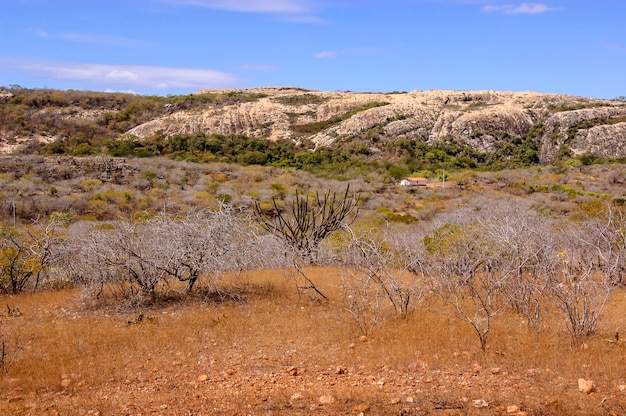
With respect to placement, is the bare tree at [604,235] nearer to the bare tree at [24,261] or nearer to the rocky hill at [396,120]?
the bare tree at [24,261]

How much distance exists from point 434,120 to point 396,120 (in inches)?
180

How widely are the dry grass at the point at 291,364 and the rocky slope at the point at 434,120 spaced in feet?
153

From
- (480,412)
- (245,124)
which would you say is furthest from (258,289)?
(245,124)

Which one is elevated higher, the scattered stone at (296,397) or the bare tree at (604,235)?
the bare tree at (604,235)

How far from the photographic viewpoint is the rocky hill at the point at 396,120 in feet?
175

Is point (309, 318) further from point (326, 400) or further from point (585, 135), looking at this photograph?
point (585, 135)

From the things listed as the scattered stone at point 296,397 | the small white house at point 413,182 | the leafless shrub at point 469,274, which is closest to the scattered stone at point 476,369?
the leafless shrub at point 469,274

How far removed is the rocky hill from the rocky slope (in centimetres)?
10

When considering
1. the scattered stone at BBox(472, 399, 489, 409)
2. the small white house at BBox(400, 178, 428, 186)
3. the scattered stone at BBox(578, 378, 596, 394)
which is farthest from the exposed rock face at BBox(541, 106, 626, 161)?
the scattered stone at BBox(472, 399, 489, 409)

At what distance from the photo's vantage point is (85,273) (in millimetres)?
10500

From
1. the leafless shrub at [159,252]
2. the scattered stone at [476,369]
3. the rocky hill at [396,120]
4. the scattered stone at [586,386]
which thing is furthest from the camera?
the rocky hill at [396,120]

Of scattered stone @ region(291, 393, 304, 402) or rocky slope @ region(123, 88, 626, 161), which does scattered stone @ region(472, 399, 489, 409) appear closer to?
scattered stone @ region(291, 393, 304, 402)

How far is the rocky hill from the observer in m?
53.3

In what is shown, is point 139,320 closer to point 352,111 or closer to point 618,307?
point 618,307
